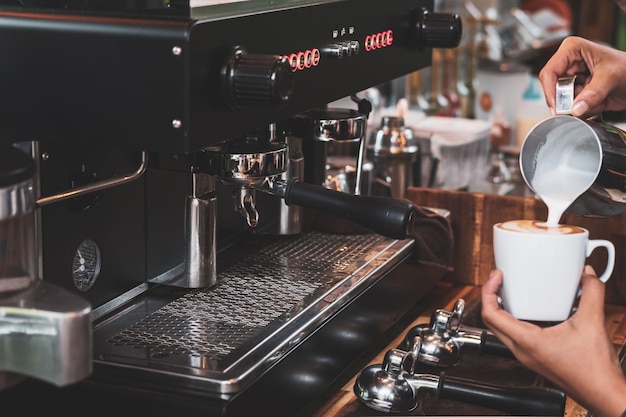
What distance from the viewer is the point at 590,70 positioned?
1.47 m

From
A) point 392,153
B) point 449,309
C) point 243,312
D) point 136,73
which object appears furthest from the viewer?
point 392,153

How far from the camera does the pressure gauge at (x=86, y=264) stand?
4.06 feet

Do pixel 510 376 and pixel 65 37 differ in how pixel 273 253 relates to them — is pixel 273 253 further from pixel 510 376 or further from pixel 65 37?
pixel 65 37

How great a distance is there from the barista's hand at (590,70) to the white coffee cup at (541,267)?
312mm

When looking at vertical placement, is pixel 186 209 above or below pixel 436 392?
above

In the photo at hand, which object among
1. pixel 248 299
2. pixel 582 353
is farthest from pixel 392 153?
pixel 582 353

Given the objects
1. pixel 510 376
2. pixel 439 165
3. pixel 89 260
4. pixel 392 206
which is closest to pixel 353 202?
pixel 392 206

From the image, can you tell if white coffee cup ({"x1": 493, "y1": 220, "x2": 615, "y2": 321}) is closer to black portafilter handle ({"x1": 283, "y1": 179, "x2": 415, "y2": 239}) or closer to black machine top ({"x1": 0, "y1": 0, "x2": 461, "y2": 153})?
black portafilter handle ({"x1": 283, "y1": 179, "x2": 415, "y2": 239})

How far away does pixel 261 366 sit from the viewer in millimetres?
1155

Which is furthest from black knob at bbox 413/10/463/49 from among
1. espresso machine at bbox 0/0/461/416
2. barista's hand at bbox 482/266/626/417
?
barista's hand at bbox 482/266/626/417

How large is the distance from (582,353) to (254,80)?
0.44m

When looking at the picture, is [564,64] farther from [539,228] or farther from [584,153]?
[539,228]

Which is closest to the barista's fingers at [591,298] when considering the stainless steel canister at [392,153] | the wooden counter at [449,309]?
the wooden counter at [449,309]

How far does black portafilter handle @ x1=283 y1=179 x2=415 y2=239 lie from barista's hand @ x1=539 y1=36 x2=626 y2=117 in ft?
1.02
